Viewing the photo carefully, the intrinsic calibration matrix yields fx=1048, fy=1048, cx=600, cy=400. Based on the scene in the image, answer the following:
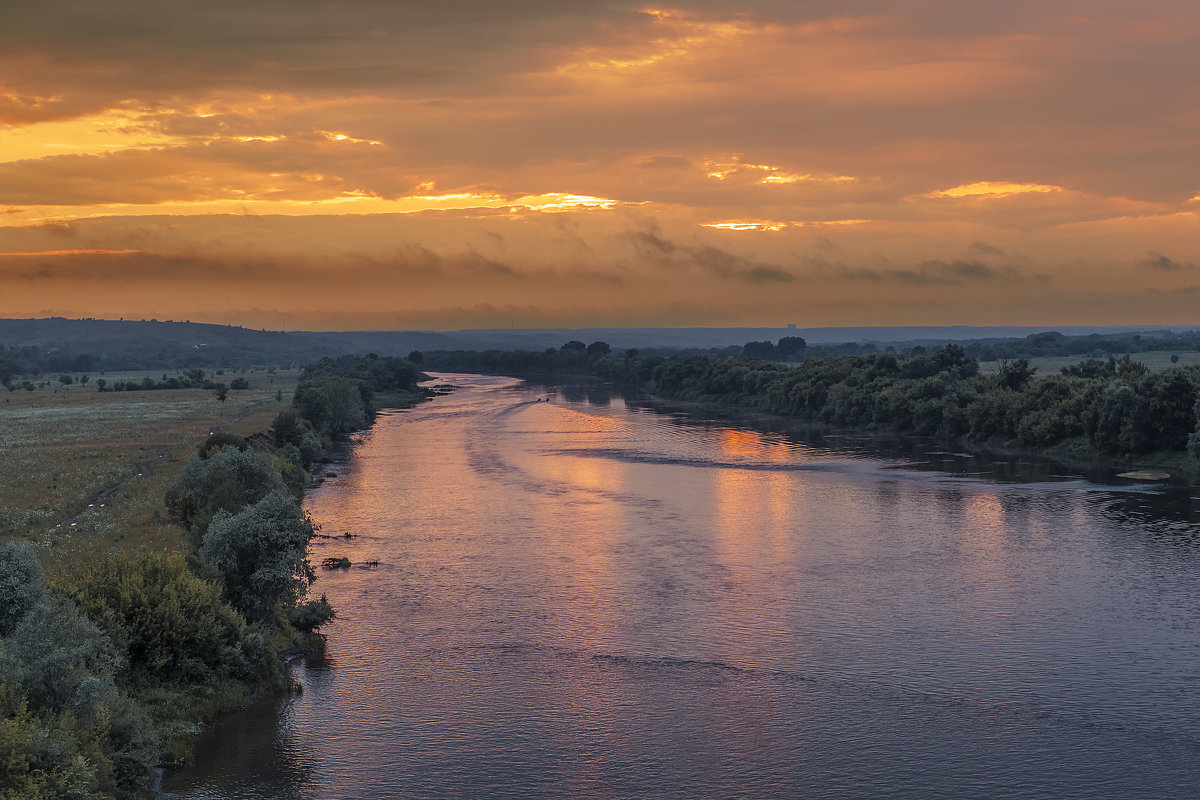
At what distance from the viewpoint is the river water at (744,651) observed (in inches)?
1220

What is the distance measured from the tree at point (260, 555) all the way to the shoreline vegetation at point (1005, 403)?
6954cm

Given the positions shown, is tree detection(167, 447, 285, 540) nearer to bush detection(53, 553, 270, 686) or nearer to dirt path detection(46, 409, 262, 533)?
dirt path detection(46, 409, 262, 533)

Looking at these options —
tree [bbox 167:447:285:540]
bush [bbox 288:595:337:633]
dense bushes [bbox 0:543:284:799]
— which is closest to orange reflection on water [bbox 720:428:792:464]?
tree [bbox 167:447:285:540]

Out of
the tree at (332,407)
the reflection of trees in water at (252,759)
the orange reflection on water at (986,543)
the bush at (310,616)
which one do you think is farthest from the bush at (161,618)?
the tree at (332,407)

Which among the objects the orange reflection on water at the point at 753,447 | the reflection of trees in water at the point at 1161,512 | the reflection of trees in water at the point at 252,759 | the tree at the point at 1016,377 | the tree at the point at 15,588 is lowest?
the reflection of trees in water at the point at 252,759

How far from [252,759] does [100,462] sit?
214ft

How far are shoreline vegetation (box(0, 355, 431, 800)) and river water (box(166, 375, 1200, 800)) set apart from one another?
1702mm

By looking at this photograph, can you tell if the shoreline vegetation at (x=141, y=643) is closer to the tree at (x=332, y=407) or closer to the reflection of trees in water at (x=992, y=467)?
→ the reflection of trees in water at (x=992, y=467)

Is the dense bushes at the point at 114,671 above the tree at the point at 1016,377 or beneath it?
beneath

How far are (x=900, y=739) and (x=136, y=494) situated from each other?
182 ft

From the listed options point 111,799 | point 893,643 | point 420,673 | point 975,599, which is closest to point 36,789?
point 111,799

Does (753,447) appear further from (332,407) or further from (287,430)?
(332,407)

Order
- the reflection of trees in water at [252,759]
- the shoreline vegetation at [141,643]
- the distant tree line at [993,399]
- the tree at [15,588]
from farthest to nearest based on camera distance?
1. the distant tree line at [993,399]
2. the tree at [15,588]
3. the reflection of trees in water at [252,759]
4. the shoreline vegetation at [141,643]

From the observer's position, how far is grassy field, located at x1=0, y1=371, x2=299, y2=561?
5622cm
